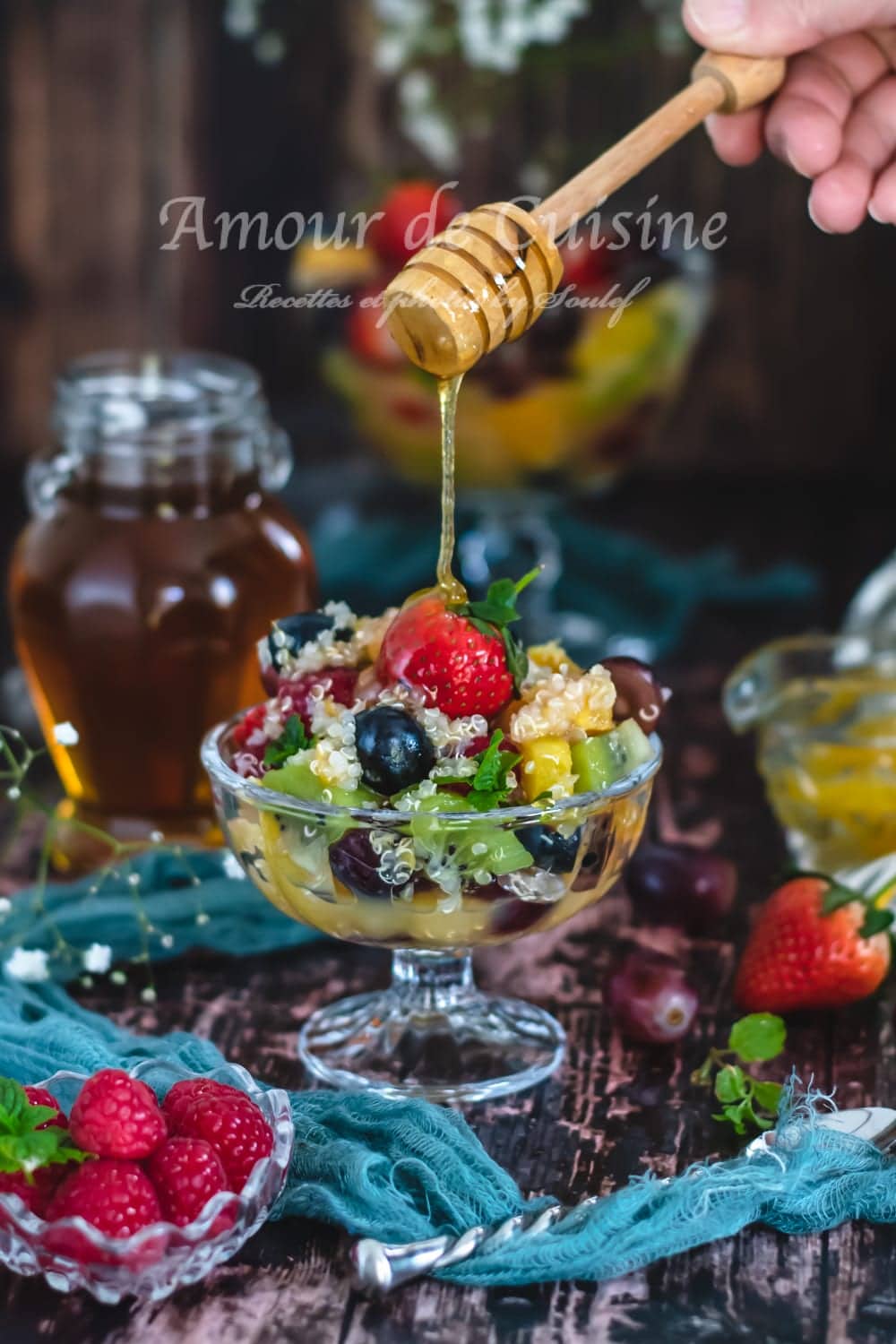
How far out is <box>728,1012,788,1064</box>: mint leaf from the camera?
4.37ft

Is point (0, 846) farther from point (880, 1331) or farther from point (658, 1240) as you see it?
point (880, 1331)

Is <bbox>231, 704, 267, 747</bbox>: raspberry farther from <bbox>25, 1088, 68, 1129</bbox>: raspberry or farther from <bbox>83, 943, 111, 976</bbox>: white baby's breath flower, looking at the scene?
<bbox>25, 1088, 68, 1129</bbox>: raspberry

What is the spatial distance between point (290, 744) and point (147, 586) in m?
0.40

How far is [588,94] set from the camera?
9.24ft

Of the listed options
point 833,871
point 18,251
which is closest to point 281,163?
point 18,251

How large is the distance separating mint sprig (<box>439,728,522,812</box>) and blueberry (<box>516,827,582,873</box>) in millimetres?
28

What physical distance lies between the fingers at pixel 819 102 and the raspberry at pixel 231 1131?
0.99 m

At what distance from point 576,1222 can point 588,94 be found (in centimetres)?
210

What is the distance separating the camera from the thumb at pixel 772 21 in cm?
149

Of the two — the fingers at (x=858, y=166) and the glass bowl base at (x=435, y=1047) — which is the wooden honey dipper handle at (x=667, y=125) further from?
the glass bowl base at (x=435, y=1047)

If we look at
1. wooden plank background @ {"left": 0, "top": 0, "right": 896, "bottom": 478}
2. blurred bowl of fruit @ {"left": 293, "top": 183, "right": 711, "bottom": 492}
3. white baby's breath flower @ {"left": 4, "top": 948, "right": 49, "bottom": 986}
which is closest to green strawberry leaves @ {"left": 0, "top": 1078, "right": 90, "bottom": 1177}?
white baby's breath flower @ {"left": 4, "top": 948, "right": 49, "bottom": 986}

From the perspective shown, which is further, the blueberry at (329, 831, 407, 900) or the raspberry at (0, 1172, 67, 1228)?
the blueberry at (329, 831, 407, 900)

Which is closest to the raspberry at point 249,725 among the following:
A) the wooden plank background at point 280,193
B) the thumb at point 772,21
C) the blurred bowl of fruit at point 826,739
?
the blurred bowl of fruit at point 826,739

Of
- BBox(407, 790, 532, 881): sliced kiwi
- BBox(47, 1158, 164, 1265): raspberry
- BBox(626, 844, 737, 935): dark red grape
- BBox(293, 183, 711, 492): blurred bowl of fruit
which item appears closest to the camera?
BBox(47, 1158, 164, 1265): raspberry
